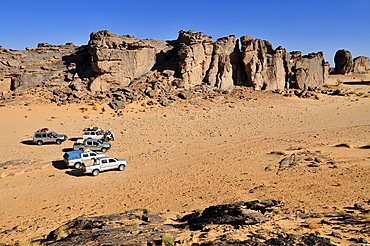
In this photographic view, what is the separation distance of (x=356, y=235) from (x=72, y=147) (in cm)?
2171

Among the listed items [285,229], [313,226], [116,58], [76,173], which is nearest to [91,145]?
[76,173]

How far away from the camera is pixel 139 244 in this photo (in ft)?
23.0

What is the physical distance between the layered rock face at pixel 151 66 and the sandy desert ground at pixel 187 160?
5083 mm

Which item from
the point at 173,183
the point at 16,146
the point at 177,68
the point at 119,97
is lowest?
the point at 173,183

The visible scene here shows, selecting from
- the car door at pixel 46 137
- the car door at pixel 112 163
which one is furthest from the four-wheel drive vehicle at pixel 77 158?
the car door at pixel 46 137

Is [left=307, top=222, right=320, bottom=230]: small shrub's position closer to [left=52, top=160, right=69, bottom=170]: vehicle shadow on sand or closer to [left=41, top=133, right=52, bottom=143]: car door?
[left=52, top=160, right=69, bottom=170]: vehicle shadow on sand

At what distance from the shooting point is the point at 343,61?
60.1 metres

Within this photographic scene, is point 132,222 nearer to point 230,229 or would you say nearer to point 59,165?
point 230,229

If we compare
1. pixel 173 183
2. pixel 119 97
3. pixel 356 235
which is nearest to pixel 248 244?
pixel 356 235

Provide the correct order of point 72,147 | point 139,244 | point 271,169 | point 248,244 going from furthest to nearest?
point 72,147, point 271,169, point 139,244, point 248,244

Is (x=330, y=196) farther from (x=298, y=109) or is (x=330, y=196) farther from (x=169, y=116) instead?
(x=298, y=109)

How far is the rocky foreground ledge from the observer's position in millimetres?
7082

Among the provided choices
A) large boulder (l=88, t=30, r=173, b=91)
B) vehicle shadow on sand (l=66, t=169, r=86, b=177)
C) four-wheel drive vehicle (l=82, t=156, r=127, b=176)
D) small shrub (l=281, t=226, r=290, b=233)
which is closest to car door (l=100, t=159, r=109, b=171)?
four-wheel drive vehicle (l=82, t=156, r=127, b=176)

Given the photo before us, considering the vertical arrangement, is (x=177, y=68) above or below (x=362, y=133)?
above
